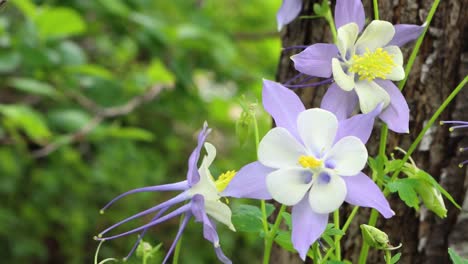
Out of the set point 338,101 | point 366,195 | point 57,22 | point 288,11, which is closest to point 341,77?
point 338,101

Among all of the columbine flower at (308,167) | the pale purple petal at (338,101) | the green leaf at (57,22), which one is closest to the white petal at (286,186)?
the columbine flower at (308,167)

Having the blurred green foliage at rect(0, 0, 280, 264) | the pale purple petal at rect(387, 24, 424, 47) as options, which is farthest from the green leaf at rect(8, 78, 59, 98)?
the pale purple petal at rect(387, 24, 424, 47)

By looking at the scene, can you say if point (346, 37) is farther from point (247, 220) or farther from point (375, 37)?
point (247, 220)

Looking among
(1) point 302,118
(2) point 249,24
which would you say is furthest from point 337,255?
(2) point 249,24

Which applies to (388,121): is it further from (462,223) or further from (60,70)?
(60,70)

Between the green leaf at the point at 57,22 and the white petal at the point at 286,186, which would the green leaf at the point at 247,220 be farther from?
the green leaf at the point at 57,22

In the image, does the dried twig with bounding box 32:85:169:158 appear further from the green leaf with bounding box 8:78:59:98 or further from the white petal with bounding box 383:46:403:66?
the white petal with bounding box 383:46:403:66

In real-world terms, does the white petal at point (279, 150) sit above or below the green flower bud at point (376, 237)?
above
